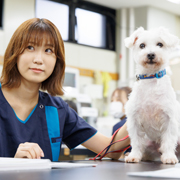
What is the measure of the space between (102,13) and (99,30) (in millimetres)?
A: 383

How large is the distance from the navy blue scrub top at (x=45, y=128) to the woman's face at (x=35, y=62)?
0.49ft

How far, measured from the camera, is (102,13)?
6.63m

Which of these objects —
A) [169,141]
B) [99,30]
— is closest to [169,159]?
[169,141]

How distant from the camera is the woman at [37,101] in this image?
1.15 meters

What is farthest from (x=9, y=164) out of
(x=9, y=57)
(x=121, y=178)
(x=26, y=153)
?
(x=9, y=57)

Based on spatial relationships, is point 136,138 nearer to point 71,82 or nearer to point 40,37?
point 40,37

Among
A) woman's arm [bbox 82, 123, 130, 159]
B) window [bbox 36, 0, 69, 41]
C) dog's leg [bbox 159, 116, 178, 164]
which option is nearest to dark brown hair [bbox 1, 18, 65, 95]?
woman's arm [bbox 82, 123, 130, 159]

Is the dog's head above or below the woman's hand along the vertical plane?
above

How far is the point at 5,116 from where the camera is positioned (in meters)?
1.17

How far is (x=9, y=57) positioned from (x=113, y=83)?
5510 millimetres

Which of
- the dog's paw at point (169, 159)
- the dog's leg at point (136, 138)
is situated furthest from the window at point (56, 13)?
the dog's paw at point (169, 159)

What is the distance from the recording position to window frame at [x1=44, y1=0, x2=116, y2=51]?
20.2 ft

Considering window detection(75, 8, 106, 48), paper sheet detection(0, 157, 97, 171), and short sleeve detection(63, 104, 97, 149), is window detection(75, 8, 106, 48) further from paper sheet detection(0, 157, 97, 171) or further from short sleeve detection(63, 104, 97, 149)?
paper sheet detection(0, 157, 97, 171)

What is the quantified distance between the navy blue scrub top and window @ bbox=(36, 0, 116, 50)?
4.73 meters
